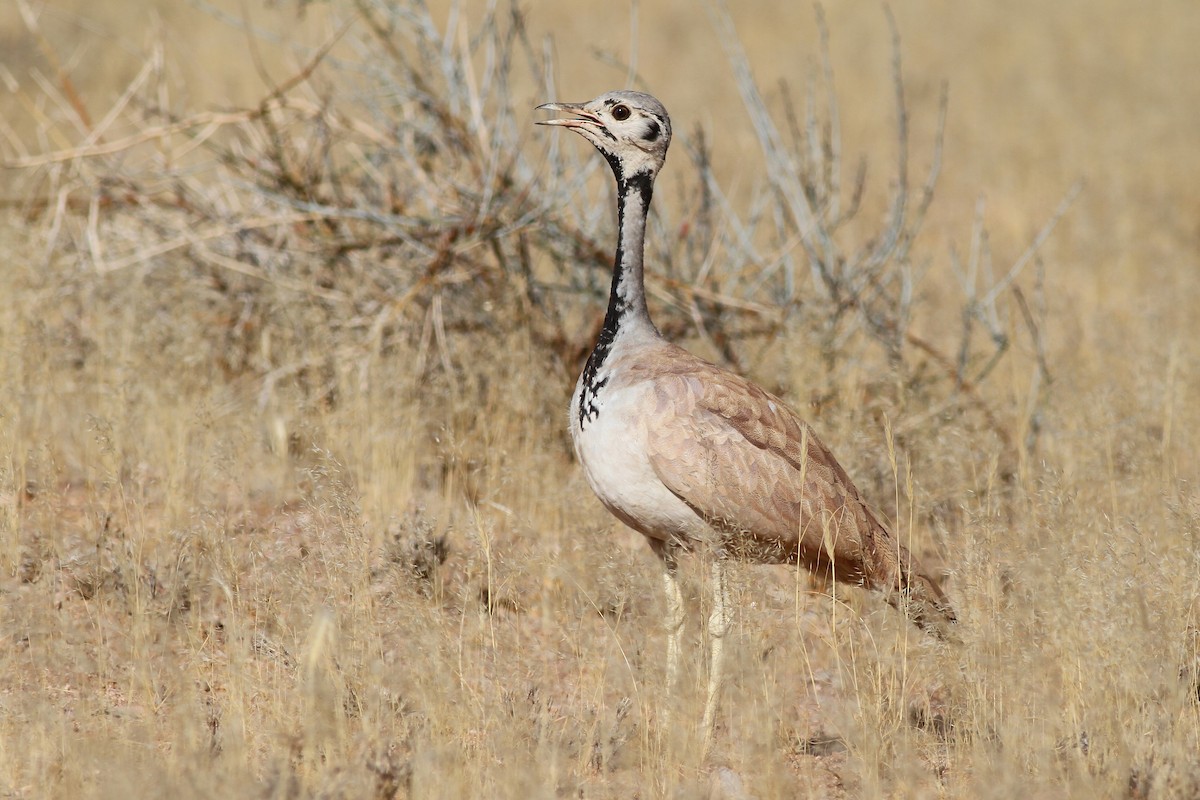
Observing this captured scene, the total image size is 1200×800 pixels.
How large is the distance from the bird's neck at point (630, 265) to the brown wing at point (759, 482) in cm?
21

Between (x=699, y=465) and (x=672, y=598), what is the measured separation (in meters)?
0.51

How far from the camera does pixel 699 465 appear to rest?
3.84m

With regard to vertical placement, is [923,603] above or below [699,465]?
below

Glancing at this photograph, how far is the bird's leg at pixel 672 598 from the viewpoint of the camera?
12.6 feet

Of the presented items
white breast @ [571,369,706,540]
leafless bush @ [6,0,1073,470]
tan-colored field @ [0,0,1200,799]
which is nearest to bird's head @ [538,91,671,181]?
white breast @ [571,369,706,540]

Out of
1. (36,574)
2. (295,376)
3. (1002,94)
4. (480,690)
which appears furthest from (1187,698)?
(1002,94)

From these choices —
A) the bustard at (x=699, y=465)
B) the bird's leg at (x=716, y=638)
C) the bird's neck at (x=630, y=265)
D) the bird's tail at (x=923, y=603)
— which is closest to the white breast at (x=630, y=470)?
the bustard at (x=699, y=465)

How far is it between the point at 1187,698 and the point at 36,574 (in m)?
3.58

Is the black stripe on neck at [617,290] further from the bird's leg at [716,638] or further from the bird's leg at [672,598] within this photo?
the bird's leg at [716,638]

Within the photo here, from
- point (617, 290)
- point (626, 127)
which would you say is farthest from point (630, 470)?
point (626, 127)

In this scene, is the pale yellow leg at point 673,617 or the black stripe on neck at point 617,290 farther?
the black stripe on neck at point 617,290

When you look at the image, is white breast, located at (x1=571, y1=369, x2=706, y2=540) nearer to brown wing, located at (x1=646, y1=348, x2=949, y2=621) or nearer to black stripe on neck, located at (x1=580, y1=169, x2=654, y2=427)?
brown wing, located at (x1=646, y1=348, x2=949, y2=621)

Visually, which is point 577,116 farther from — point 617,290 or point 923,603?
point 923,603

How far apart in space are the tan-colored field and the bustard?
0.16 meters
